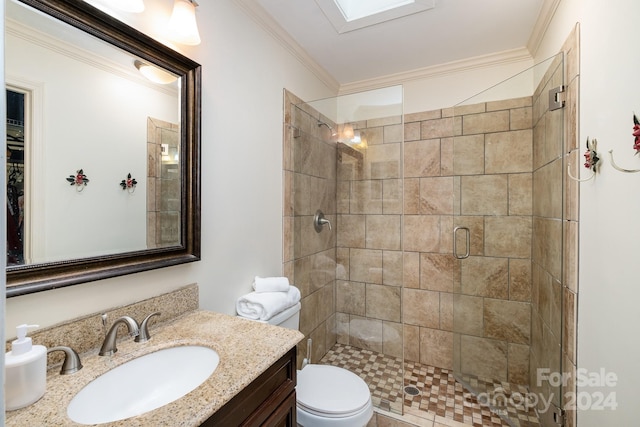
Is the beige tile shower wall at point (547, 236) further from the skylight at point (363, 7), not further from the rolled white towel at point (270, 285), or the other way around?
the rolled white towel at point (270, 285)

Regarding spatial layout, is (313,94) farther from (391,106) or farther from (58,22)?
(58,22)

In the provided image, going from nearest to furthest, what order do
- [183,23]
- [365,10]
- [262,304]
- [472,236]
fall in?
[183,23]
[262,304]
[365,10]
[472,236]

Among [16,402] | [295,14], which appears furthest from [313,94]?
[16,402]

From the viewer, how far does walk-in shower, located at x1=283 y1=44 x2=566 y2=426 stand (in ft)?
6.41

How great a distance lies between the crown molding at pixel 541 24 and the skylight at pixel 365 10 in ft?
2.15

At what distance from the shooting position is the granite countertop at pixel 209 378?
0.66 meters

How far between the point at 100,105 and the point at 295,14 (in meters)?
1.31

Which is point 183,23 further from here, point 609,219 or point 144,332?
point 609,219

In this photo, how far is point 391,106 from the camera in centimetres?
206

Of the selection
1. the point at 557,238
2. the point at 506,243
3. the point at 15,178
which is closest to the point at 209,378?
the point at 15,178

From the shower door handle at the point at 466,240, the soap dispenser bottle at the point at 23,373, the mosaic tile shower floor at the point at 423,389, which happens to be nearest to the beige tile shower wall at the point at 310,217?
the mosaic tile shower floor at the point at 423,389

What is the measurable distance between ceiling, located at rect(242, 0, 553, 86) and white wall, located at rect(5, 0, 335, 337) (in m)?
0.23

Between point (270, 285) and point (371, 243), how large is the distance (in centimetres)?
100

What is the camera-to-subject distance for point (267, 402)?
3.10 feet
